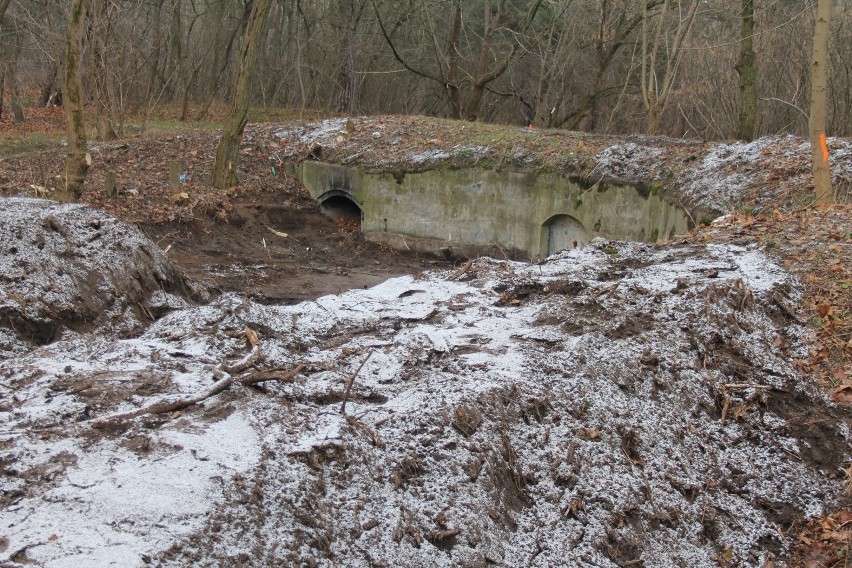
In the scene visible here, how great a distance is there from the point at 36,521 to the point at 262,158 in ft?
45.3

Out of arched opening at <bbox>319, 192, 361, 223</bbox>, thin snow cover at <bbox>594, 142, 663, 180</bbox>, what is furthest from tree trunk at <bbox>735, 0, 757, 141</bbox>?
arched opening at <bbox>319, 192, 361, 223</bbox>

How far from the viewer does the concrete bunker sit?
50.5 ft

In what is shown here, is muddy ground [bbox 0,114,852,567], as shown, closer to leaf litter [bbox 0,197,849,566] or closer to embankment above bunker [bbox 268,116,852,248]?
leaf litter [bbox 0,197,849,566]

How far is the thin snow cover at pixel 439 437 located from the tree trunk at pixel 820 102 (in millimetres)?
3383

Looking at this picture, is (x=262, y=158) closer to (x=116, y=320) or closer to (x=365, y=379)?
(x=116, y=320)

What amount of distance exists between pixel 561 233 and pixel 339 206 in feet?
16.6

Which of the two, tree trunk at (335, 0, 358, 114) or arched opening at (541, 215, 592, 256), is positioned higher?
tree trunk at (335, 0, 358, 114)

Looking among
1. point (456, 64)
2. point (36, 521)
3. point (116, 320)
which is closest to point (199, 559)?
point (36, 521)

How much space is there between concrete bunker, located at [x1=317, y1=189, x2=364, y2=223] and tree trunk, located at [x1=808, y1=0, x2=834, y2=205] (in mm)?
8798

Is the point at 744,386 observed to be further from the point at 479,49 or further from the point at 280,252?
the point at 479,49

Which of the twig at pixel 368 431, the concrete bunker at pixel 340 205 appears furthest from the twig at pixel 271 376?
the concrete bunker at pixel 340 205

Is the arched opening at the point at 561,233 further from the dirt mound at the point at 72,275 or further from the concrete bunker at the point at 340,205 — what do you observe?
the dirt mound at the point at 72,275

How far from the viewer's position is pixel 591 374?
458 centimetres

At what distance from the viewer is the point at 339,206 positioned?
15.9m
